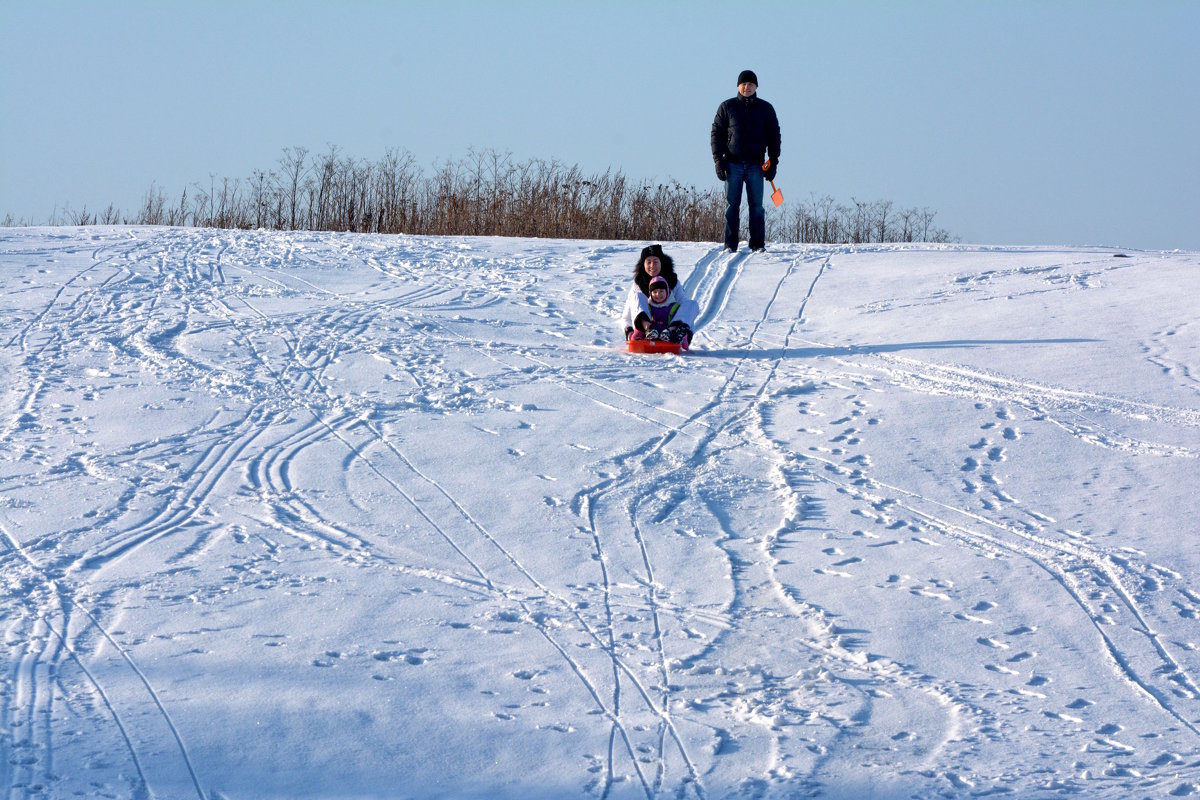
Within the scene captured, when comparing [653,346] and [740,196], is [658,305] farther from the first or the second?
[740,196]

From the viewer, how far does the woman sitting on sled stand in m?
9.49

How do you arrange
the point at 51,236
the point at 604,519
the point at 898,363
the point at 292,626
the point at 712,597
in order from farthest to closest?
the point at 51,236
the point at 898,363
the point at 604,519
the point at 712,597
the point at 292,626

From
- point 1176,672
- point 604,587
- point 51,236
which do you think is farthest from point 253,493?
point 51,236

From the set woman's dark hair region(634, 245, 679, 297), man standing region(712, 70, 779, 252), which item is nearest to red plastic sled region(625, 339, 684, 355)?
woman's dark hair region(634, 245, 679, 297)

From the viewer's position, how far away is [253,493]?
6359mm

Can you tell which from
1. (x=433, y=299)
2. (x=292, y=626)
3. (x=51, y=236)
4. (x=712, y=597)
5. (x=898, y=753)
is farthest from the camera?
(x=51, y=236)

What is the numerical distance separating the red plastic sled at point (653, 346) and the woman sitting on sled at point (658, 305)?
0.09ft

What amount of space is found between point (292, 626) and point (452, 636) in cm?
63

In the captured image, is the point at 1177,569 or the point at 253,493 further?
the point at 253,493

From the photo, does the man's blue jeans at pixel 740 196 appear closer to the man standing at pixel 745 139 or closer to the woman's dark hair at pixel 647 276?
the man standing at pixel 745 139

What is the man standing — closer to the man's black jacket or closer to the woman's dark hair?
the man's black jacket

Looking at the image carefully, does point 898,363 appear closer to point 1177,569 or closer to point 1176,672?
point 1177,569

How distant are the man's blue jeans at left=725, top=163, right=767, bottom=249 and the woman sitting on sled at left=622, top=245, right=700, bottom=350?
114 inches

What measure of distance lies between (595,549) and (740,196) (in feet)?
24.4
